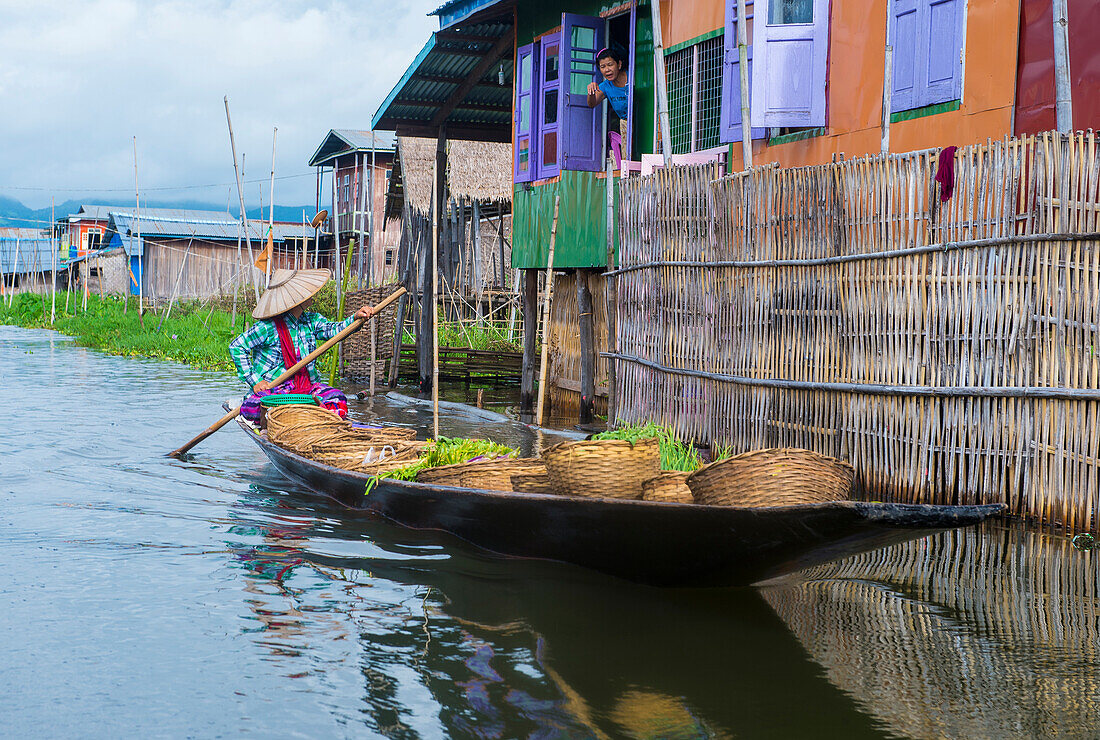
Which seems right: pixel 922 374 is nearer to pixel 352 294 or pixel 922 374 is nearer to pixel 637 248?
pixel 637 248

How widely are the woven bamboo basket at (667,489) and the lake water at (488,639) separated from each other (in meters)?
0.49

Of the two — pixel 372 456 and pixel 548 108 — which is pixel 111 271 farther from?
pixel 372 456

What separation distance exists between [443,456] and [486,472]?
2.29ft

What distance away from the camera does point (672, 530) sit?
4.41m

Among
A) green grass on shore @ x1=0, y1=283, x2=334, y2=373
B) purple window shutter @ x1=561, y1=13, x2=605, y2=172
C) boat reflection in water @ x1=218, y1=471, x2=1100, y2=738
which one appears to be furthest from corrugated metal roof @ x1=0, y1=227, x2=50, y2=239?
boat reflection in water @ x1=218, y1=471, x2=1100, y2=738

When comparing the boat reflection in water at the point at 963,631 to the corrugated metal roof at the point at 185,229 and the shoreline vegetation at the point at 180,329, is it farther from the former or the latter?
the corrugated metal roof at the point at 185,229

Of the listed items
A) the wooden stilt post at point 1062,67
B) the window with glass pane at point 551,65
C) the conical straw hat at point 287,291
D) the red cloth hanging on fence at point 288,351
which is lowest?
the red cloth hanging on fence at point 288,351

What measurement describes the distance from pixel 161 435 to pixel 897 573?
7398 millimetres

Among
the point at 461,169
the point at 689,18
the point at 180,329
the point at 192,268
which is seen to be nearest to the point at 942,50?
the point at 689,18

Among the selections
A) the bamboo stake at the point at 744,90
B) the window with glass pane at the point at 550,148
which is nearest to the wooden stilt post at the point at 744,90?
the bamboo stake at the point at 744,90

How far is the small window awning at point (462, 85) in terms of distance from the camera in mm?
13117

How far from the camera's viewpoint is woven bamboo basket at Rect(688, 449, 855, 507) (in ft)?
14.3

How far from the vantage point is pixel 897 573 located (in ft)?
17.7

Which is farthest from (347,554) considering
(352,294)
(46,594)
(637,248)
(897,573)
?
(352,294)
